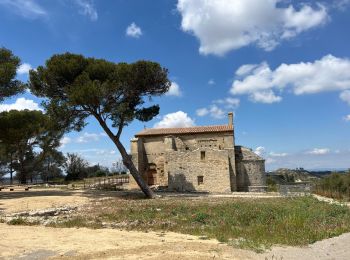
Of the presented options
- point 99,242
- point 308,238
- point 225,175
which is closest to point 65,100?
point 225,175

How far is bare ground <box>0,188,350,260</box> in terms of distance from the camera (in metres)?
9.36

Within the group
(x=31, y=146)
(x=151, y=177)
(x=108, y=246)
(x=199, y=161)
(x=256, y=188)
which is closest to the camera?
(x=108, y=246)

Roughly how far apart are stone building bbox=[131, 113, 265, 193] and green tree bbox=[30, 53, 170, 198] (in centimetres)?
860

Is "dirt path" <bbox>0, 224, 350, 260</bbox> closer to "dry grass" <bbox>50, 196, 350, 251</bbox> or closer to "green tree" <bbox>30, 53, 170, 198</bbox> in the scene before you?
"dry grass" <bbox>50, 196, 350, 251</bbox>

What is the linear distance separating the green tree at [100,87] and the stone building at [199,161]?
339 inches

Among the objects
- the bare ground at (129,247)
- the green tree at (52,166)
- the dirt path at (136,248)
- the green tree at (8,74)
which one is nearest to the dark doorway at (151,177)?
the green tree at (8,74)

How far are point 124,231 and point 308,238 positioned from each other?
5.72 metres

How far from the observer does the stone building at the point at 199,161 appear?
115 feet

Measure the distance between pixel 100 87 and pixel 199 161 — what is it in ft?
42.6

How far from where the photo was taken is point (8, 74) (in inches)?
1017

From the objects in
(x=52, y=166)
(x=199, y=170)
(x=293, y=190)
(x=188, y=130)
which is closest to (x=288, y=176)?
(x=188, y=130)

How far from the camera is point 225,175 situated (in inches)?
1371

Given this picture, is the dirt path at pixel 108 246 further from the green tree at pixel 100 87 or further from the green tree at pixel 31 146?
the green tree at pixel 31 146

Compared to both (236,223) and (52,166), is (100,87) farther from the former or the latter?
(52,166)
